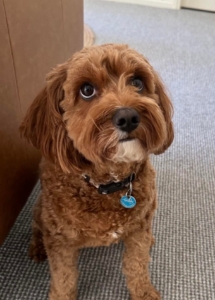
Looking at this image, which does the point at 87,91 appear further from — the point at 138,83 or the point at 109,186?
the point at 109,186

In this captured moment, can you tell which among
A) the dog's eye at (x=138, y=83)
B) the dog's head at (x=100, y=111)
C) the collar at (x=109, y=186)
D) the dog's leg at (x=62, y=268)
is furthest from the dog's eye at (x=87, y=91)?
the dog's leg at (x=62, y=268)

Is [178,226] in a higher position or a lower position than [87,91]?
lower

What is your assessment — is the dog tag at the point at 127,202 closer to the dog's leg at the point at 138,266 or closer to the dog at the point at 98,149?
the dog at the point at 98,149

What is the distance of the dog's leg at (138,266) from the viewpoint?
1203mm

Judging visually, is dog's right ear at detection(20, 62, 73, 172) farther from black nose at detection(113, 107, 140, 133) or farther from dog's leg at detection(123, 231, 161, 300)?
dog's leg at detection(123, 231, 161, 300)

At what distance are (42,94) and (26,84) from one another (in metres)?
0.35

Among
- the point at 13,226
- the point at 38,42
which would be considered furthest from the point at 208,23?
the point at 13,226

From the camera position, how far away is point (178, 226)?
5.04ft

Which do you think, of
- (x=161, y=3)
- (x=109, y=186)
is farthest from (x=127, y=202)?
(x=161, y=3)

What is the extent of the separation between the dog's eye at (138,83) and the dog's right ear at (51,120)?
0.16 meters

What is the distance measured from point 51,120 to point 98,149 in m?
0.16

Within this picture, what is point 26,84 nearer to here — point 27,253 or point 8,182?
point 8,182

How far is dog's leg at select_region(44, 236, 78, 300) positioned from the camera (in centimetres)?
115

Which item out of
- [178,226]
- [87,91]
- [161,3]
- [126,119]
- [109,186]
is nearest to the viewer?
[126,119]
